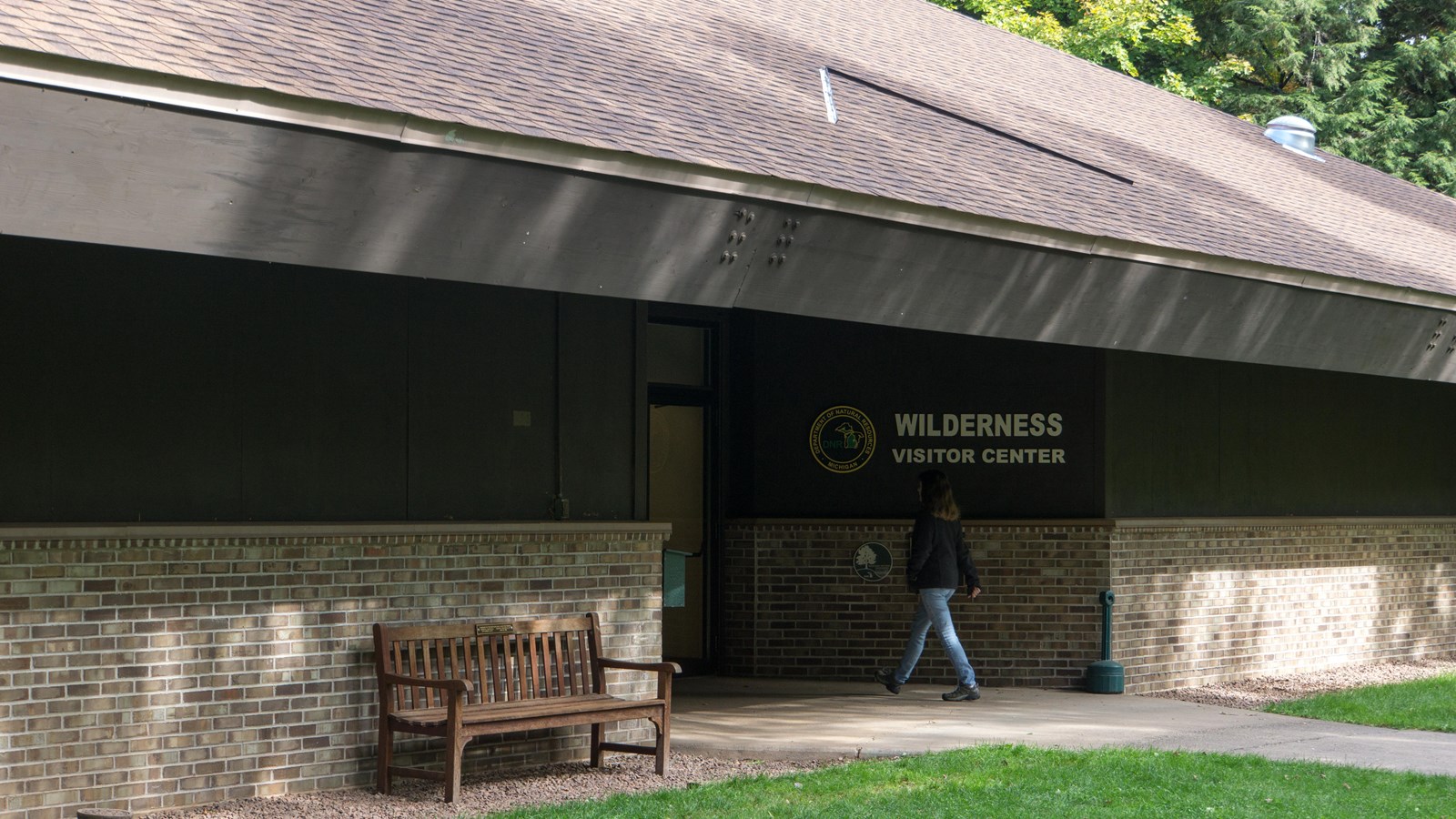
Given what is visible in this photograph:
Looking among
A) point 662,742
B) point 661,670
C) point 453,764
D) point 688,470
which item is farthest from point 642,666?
point 688,470

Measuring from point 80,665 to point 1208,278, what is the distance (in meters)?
7.26

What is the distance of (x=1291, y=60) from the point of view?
33.7 metres

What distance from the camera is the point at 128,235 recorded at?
6.09 meters

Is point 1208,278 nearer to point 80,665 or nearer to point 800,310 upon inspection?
point 800,310

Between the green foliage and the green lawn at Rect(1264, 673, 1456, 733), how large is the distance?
21564 mm

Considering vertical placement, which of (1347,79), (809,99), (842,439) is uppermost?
(1347,79)

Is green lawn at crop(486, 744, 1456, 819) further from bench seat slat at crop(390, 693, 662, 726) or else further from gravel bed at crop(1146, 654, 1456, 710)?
gravel bed at crop(1146, 654, 1456, 710)

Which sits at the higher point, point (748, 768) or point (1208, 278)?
point (1208, 278)

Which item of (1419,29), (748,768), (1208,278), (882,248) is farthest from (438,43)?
(1419,29)

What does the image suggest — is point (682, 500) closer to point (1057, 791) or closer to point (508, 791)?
point (508, 791)

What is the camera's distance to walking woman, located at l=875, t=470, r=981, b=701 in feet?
39.1

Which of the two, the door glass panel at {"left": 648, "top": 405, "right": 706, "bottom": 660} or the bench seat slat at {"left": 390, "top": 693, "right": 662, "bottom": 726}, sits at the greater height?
the door glass panel at {"left": 648, "top": 405, "right": 706, "bottom": 660}

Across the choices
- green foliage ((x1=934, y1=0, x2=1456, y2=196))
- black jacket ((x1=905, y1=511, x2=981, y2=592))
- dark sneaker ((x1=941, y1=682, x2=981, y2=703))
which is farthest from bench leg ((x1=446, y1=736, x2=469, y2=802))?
green foliage ((x1=934, y1=0, x2=1456, y2=196))

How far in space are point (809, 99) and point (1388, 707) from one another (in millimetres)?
5938
